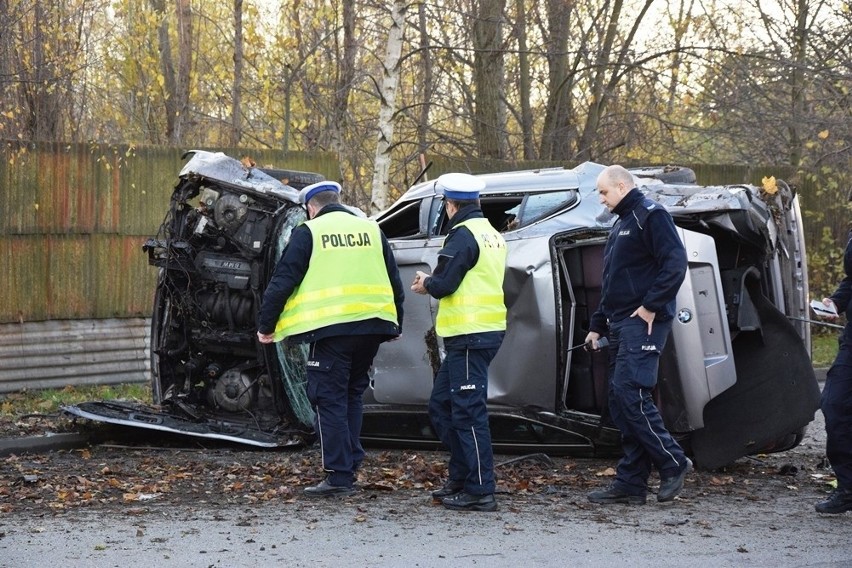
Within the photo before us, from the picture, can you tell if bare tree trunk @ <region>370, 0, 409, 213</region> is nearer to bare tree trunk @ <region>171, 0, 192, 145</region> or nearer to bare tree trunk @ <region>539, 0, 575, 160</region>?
bare tree trunk @ <region>171, 0, 192, 145</region>

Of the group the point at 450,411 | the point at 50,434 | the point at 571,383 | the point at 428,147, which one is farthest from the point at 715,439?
the point at 428,147

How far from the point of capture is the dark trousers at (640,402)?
640cm

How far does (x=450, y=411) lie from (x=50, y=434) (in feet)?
11.5

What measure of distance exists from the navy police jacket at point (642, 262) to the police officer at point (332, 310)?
1.29m

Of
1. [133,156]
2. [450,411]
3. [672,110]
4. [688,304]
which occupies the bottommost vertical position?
[450,411]

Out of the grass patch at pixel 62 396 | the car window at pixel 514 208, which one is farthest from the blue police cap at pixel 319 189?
the grass patch at pixel 62 396

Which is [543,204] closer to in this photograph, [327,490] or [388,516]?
[327,490]

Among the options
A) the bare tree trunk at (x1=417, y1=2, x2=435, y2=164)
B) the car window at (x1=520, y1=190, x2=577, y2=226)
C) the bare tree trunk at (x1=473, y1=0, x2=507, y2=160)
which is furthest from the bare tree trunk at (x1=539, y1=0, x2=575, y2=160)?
the car window at (x1=520, y1=190, x2=577, y2=226)

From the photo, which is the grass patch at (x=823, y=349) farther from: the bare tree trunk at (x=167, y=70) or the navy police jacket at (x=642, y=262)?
the bare tree trunk at (x=167, y=70)

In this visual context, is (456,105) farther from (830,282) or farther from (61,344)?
(61,344)

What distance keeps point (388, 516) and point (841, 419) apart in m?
2.43

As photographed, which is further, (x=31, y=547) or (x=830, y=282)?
(x=830, y=282)

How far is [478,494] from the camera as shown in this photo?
6324 millimetres

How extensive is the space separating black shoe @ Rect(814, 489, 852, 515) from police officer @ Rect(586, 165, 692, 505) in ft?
2.43
